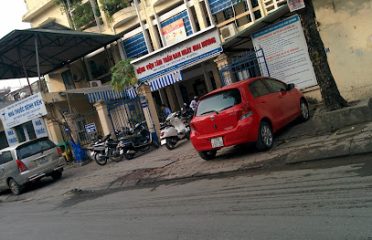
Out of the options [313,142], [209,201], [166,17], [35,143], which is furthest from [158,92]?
[209,201]

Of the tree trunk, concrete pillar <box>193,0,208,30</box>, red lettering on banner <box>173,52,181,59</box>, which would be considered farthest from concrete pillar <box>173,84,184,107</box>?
the tree trunk

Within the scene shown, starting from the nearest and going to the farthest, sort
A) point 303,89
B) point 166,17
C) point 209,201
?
point 209,201 < point 303,89 < point 166,17

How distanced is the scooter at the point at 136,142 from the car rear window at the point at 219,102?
5.64 metres

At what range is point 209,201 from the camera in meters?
6.63

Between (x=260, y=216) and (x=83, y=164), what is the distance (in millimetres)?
Answer: 13895

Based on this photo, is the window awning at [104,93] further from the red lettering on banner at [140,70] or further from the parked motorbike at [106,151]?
the parked motorbike at [106,151]

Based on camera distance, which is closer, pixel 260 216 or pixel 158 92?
pixel 260 216

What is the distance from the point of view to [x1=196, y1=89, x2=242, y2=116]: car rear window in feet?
30.3

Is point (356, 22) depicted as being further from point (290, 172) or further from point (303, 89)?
point (290, 172)

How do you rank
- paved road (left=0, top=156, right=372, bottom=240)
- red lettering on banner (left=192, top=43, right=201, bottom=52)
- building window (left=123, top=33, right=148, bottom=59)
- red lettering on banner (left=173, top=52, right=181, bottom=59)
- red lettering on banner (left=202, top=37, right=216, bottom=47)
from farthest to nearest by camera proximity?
building window (left=123, top=33, right=148, bottom=59), red lettering on banner (left=173, top=52, right=181, bottom=59), red lettering on banner (left=192, top=43, right=201, bottom=52), red lettering on banner (left=202, top=37, right=216, bottom=47), paved road (left=0, top=156, right=372, bottom=240)

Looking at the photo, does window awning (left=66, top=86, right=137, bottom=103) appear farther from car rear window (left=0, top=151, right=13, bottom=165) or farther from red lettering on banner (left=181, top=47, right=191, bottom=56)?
car rear window (left=0, top=151, right=13, bottom=165)

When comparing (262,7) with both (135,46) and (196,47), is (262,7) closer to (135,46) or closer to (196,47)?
(196,47)

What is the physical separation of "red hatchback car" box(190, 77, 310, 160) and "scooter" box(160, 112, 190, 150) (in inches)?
155

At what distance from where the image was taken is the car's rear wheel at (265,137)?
9008 millimetres
